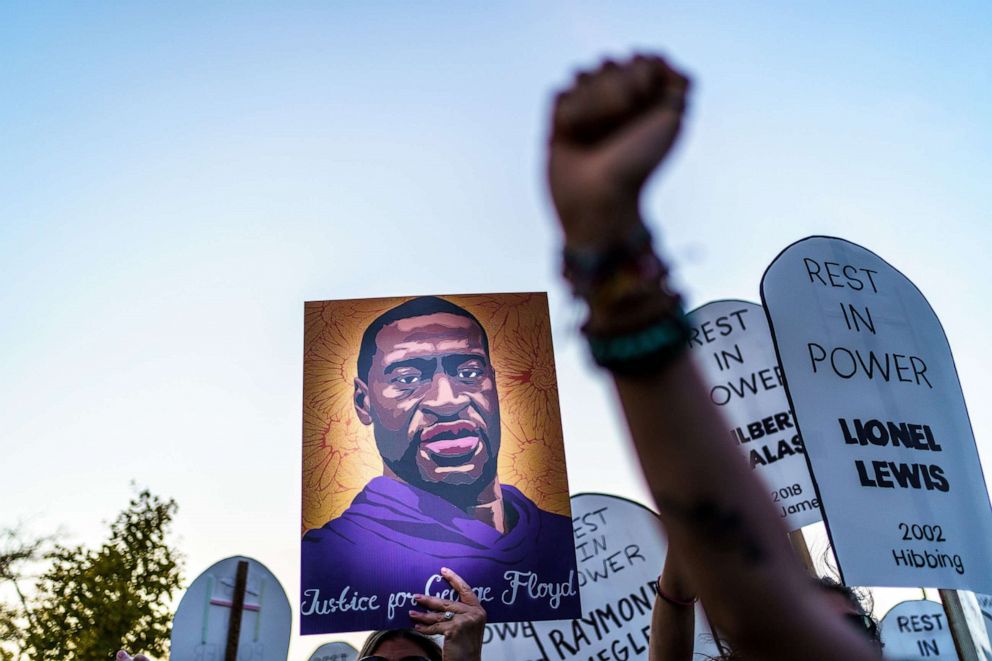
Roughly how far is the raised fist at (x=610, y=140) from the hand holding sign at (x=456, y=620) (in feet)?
7.62

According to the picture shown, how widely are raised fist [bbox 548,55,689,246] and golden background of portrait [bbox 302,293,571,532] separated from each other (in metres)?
2.78

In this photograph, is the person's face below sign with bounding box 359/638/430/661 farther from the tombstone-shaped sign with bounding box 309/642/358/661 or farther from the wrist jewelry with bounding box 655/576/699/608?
the tombstone-shaped sign with bounding box 309/642/358/661

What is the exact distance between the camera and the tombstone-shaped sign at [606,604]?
18.7ft

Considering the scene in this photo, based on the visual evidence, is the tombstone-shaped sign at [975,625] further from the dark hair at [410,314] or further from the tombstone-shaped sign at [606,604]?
the dark hair at [410,314]

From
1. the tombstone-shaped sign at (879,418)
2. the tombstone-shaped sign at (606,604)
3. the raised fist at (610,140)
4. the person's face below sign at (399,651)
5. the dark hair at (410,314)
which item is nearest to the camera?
the raised fist at (610,140)

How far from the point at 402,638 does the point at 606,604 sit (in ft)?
9.99

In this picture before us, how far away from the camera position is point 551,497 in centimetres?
336

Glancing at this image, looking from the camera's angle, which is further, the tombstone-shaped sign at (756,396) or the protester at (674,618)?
the tombstone-shaped sign at (756,396)

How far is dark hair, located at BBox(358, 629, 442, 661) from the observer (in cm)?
311

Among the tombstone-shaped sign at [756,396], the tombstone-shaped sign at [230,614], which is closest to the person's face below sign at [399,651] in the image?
the tombstone-shaped sign at [230,614]

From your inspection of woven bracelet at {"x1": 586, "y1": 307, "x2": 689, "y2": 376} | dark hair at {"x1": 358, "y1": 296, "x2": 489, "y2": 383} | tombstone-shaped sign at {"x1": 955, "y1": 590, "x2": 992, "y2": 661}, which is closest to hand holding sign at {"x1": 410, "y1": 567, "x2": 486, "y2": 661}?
dark hair at {"x1": 358, "y1": 296, "x2": 489, "y2": 383}

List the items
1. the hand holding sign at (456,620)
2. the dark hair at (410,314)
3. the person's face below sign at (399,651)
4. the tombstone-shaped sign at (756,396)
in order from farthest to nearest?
the tombstone-shaped sign at (756,396) → the dark hair at (410,314) → the person's face below sign at (399,651) → the hand holding sign at (456,620)

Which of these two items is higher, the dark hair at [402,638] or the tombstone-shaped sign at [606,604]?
the tombstone-shaped sign at [606,604]

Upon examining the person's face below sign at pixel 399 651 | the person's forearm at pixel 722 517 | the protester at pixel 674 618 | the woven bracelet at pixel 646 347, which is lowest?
the person's forearm at pixel 722 517
